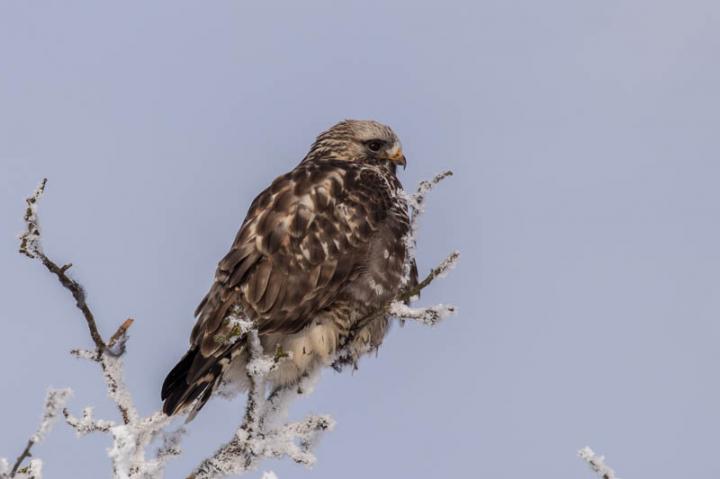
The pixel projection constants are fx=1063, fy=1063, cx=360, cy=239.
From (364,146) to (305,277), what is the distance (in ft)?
7.60

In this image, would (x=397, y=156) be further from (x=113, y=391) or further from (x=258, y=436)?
(x=113, y=391)

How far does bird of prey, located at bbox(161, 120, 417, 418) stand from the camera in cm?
605

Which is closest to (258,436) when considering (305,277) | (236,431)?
(236,431)

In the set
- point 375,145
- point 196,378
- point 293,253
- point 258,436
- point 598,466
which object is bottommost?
point 598,466

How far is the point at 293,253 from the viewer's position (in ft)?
21.2

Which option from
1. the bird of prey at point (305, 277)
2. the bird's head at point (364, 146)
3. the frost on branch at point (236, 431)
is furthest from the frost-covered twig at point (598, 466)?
the bird's head at point (364, 146)

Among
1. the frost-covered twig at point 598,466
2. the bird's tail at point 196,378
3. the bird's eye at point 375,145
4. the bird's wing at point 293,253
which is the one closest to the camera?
the frost-covered twig at point 598,466

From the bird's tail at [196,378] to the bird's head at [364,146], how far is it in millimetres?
2902

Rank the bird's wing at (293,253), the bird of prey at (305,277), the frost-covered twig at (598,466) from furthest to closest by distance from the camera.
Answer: the bird's wing at (293,253) < the bird of prey at (305,277) < the frost-covered twig at (598,466)

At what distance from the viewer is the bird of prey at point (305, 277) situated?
19.9 ft

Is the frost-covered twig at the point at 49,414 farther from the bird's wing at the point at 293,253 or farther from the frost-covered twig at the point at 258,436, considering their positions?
the bird's wing at the point at 293,253

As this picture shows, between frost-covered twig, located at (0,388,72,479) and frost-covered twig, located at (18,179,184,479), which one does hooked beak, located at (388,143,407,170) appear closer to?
frost-covered twig, located at (18,179,184,479)

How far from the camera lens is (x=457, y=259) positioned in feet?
14.7

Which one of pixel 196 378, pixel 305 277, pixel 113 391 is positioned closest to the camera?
pixel 113 391
